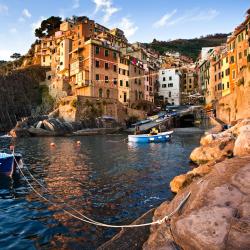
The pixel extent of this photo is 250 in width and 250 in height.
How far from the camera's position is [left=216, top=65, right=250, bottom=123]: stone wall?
45.3 metres

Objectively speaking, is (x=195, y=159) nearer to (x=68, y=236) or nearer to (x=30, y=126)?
(x=68, y=236)

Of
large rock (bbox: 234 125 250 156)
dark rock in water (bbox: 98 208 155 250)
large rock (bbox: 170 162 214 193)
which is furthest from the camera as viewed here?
large rock (bbox: 170 162 214 193)

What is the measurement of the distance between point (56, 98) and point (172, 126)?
3341 centimetres

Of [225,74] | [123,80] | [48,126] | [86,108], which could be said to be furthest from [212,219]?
[123,80]

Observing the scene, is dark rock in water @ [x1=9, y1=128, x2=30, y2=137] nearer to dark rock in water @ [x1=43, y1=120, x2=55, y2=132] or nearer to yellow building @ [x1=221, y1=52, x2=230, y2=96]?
dark rock in water @ [x1=43, y1=120, x2=55, y2=132]

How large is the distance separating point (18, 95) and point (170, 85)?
177 ft

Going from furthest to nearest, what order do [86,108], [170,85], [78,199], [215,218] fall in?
[170,85] → [86,108] → [78,199] → [215,218]

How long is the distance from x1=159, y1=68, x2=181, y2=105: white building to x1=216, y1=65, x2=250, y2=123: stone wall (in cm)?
3949

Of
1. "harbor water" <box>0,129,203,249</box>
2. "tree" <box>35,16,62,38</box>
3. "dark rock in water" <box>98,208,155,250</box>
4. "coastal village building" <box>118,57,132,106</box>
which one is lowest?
"harbor water" <box>0,129,203,249</box>

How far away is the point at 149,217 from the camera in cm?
902

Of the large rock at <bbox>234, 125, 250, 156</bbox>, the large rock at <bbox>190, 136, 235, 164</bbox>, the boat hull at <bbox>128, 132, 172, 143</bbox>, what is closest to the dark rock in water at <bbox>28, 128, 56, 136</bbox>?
the boat hull at <bbox>128, 132, 172, 143</bbox>

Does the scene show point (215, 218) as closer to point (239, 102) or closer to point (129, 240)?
point (129, 240)

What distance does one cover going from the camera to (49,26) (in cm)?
10544

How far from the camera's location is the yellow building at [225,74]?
2549 inches
